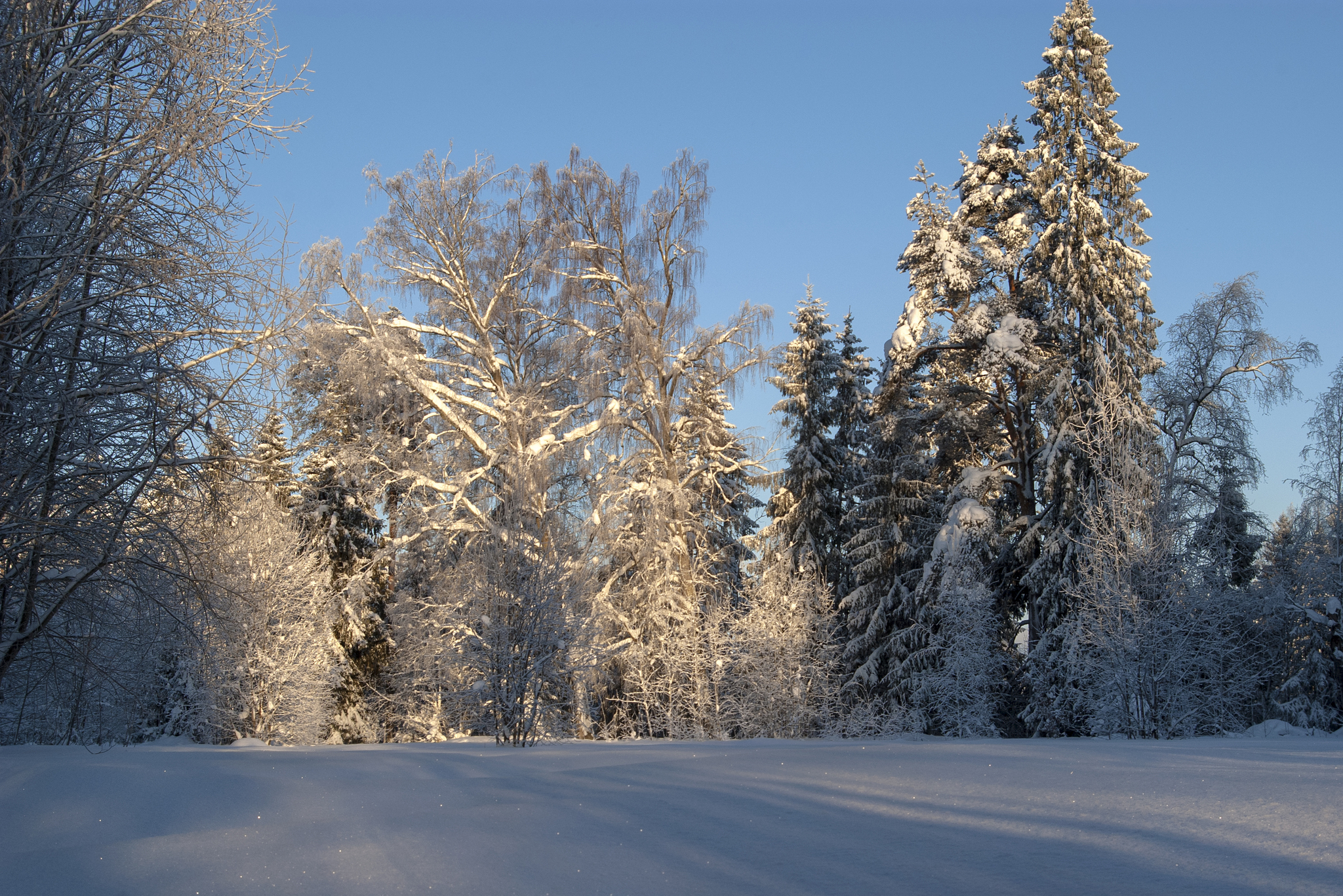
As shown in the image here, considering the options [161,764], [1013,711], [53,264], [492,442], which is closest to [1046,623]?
[1013,711]

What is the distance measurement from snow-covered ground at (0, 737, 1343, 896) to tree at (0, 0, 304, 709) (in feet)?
5.61

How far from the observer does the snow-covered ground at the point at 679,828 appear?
379 centimetres

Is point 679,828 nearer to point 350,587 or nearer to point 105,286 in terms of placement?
point 105,286

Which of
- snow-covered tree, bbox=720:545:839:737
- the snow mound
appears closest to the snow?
snow-covered tree, bbox=720:545:839:737

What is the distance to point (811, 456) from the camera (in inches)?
1052

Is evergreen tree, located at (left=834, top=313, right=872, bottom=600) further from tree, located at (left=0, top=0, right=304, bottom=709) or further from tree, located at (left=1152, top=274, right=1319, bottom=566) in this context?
tree, located at (left=0, top=0, right=304, bottom=709)

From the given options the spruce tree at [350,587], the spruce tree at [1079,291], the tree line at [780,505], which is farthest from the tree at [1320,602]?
the spruce tree at [350,587]

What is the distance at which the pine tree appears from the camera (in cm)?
2645

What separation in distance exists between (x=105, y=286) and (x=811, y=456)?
20864 mm

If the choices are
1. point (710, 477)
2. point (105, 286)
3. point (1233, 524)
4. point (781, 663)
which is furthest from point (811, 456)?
point (105, 286)

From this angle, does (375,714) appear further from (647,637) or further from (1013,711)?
(1013,711)

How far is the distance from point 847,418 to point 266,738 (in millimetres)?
18489

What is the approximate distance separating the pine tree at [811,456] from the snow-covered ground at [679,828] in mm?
18685

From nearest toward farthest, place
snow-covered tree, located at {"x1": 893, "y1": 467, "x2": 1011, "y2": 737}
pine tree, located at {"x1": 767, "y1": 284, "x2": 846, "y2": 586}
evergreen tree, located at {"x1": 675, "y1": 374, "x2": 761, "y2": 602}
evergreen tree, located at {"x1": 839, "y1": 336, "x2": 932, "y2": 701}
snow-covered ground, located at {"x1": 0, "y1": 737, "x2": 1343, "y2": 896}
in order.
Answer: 1. snow-covered ground, located at {"x1": 0, "y1": 737, "x2": 1343, "y2": 896}
2. snow-covered tree, located at {"x1": 893, "y1": 467, "x2": 1011, "y2": 737}
3. evergreen tree, located at {"x1": 675, "y1": 374, "x2": 761, "y2": 602}
4. evergreen tree, located at {"x1": 839, "y1": 336, "x2": 932, "y2": 701}
5. pine tree, located at {"x1": 767, "y1": 284, "x2": 846, "y2": 586}
